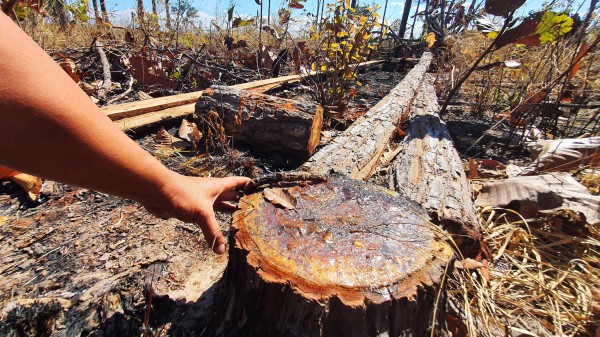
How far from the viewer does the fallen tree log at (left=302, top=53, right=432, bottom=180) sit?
5.93 ft

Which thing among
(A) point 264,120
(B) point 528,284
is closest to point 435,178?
(B) point 528,284

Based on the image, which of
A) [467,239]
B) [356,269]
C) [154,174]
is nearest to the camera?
[154,174]

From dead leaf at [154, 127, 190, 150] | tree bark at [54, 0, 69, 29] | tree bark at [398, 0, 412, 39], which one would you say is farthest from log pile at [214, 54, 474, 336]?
tree bark at [398, 0, 412, 39]

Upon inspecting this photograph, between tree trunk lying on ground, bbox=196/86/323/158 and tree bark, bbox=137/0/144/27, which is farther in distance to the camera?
tree bark, bbox=137/0/144/27

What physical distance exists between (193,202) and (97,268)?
0.83 meters

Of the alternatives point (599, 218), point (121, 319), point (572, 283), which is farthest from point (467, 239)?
point (121, 319)

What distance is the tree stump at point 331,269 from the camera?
0.82 metres

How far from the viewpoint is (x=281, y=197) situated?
3.72 feet

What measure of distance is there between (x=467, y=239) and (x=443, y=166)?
67 cm

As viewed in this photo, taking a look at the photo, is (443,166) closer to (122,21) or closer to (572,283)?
(572,283)

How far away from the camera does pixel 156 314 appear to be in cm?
118

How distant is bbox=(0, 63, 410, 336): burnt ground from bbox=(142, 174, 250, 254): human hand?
1.47ft

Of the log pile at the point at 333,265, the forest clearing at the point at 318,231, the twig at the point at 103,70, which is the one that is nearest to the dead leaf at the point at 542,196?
the forest clearing at the point at 318,231

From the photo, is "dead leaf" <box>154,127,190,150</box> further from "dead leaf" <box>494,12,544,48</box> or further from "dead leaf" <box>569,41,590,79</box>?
"dead leaf" <box>569,41,590,79</box>
